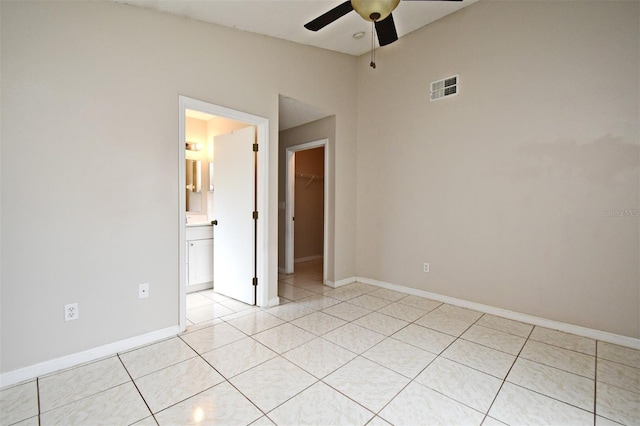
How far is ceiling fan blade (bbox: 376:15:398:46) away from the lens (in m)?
2.14

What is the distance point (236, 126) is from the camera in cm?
411

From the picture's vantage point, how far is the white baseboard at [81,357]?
77.3 inches

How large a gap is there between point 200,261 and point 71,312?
185cm

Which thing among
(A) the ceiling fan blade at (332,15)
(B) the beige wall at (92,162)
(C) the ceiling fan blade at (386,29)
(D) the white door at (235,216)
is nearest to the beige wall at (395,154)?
(B) the beige wall at (92,162)

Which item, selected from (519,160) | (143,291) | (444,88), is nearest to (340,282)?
(143,291)

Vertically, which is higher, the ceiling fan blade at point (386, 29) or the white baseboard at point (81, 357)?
the ceiling fan blade at point (386, 29)

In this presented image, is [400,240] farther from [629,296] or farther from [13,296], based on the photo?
[13,296]

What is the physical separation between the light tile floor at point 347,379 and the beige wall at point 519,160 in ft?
1.74

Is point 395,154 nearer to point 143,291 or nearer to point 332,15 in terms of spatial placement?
point 332,15

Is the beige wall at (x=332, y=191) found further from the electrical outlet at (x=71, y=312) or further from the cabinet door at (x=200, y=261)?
the electrical outlet at (x=71, y=312)

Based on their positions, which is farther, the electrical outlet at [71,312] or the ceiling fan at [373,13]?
the electrical outlet at [71,312]

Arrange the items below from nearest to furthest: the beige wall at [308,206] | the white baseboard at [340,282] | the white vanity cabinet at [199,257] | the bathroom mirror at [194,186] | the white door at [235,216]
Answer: the white door at [235,216] → the white vanity cabinet at [199,257] → the white baseboard at [340,282] → the bathroom mirror at [194,186] → the beige wall at [308,206]

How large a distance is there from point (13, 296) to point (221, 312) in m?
1.71

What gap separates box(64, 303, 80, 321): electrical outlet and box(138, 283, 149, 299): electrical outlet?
16.3 inches
